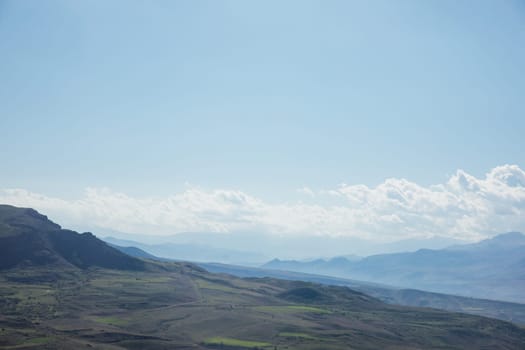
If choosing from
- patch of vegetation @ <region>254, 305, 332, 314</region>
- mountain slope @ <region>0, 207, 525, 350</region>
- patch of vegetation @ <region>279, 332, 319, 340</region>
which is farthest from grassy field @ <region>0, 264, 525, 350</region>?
patch of vegetation @ <region>254, 305, 332, 314</region>

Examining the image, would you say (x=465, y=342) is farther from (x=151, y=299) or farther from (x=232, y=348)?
(x=151, y=299)

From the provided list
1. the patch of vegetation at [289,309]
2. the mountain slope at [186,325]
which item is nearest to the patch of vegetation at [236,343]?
the mountain slope at [186,325]

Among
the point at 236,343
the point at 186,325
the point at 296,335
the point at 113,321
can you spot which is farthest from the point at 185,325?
the point at 296,335

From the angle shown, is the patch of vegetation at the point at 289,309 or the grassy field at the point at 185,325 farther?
the patch of vegetation at the point at 289,309

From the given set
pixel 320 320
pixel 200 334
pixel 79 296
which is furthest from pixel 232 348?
pixel 79 296

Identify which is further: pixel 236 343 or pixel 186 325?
pixel 186 325

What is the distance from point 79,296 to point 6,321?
48535 mm

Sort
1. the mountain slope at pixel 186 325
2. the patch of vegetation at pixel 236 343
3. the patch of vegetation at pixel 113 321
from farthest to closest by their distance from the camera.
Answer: the patch of vegetation at pixel 113 321 < the patch of vegetation at pixel 236 343 < the mountain slope at pixel 186 325

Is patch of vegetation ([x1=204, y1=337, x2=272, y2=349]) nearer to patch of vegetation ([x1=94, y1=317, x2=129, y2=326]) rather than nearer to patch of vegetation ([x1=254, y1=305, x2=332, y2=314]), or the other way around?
patch of vegetation ([x1=94, y1=317, x2=129, y2=326])

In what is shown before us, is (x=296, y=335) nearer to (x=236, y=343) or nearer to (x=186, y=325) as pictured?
(x=236, y=343)

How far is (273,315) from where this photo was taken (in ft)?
574

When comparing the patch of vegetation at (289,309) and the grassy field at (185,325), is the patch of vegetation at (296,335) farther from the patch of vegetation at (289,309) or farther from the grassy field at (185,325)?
the patch of vegetation at (289,309)

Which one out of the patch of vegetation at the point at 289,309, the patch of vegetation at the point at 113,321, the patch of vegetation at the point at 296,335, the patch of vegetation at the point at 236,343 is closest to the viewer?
the patch of vegetation at the point at 236,343

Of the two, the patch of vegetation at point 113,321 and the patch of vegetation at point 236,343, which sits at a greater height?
the patch of vegetation at point 113,321
